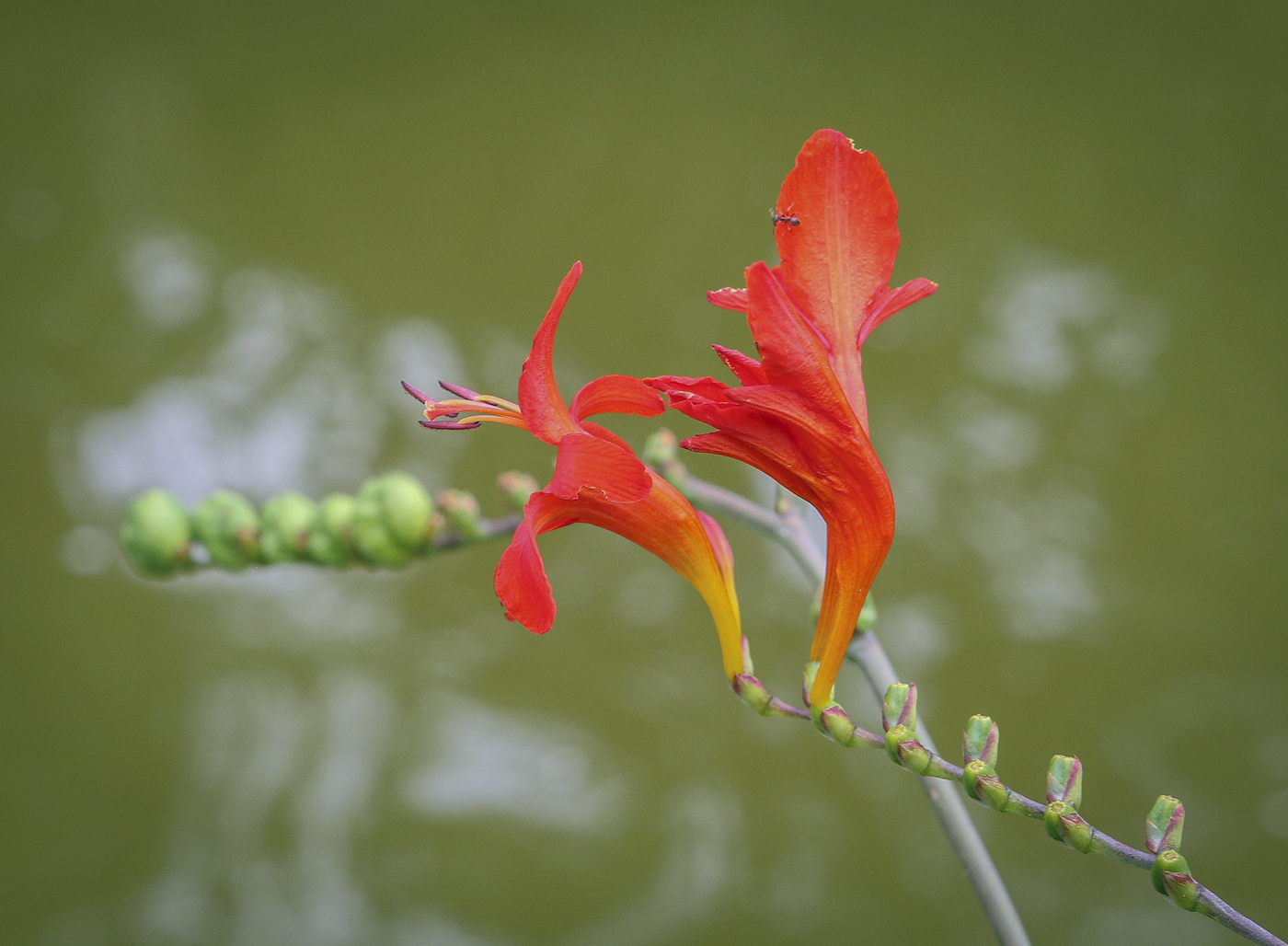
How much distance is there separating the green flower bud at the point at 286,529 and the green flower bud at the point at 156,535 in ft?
0.17

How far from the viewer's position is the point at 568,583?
929 millimetres

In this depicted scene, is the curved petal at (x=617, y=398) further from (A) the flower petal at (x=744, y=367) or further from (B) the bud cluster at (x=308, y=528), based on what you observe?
(B) the bud cluster at (x=308, y=528)

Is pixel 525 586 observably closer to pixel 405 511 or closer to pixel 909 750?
pixel 909 750

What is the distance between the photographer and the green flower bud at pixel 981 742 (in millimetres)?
321

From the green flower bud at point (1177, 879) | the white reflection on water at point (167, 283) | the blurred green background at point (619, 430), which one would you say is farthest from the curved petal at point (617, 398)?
the white reflection on water at point (167, 283)

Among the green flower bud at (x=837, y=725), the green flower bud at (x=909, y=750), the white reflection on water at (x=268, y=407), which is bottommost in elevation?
the white reflection on water at (x=268, y=407)

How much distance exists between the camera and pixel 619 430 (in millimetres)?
980

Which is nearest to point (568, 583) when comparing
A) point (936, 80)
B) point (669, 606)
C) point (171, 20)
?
point (669, 606)

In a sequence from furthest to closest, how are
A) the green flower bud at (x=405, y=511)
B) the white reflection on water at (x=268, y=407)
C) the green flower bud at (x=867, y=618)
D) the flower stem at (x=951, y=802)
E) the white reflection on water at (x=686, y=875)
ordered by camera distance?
the white reflection on water at (x=268, y=407), the white reflection on water at (x=686, y=875), the green flower bud at (x=405, y=511), the green flower bud at (x=867, y=618), the flower stem at (x=951, y=802)

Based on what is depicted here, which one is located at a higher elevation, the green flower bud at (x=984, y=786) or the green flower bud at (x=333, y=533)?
the green flower bud at (x=984, y=786)

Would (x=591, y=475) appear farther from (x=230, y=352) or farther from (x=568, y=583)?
(x=230, y=352)

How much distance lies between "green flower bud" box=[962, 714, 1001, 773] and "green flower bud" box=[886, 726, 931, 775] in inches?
0.5

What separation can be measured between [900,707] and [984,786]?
4 centimetres

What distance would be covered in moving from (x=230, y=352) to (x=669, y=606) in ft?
1.74
